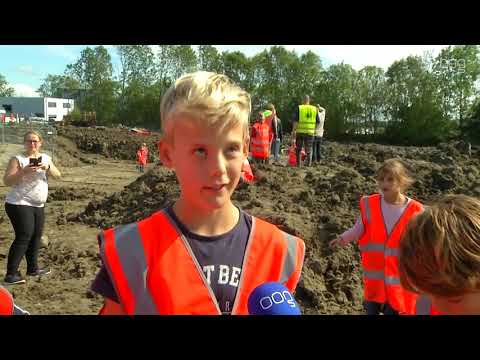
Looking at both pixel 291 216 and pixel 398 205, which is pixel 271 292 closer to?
pixel 398 205

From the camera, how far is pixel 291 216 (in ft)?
24.2

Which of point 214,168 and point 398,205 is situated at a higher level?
point 214,168

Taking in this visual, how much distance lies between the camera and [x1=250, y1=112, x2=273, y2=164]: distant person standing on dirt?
11.8 meters

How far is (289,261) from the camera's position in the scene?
1.68 m

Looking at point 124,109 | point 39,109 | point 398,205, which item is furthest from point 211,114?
point 39,109

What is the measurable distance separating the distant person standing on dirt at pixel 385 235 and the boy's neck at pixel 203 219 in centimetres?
230

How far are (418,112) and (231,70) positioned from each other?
20470 mm

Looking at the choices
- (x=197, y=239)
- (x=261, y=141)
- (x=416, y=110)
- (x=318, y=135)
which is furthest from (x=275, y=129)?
(x=416, y=110)

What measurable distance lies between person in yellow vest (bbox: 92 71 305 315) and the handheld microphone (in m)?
0.32

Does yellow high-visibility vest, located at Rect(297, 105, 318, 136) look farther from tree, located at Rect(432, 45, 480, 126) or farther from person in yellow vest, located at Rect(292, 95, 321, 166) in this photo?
tree, located at Rect(432, 45, 480, 126)

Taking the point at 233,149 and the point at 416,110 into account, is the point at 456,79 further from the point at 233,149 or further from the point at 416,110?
the point at 233,149

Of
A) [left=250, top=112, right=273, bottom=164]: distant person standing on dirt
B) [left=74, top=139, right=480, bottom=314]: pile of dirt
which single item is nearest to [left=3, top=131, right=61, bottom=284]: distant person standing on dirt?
[left=74, top=139, right=480, bottom=314]: pile of dirt

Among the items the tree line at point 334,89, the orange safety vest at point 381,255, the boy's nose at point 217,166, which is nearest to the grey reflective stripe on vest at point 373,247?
the orange safety vest at point 381,255

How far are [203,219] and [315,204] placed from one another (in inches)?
264
